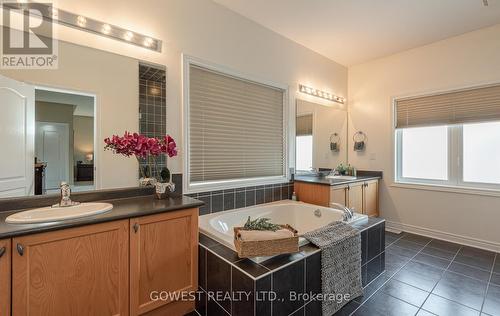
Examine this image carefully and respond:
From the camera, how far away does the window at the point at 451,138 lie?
2.88 meters

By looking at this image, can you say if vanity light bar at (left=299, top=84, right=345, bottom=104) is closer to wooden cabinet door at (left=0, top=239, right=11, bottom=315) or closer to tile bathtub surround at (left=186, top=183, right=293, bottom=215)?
tile bathtub surround at (left=186, top=183, right=293, bottom=215)

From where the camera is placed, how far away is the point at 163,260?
1585 millimetres

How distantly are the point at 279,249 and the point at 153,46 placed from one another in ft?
6.46

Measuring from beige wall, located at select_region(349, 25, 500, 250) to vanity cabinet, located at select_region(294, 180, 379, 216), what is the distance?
325 millimetres

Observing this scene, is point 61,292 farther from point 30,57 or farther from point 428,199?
point 428,199

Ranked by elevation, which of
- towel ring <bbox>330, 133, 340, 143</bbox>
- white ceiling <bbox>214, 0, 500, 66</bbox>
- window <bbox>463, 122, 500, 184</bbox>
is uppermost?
white ceiling <bbox>214, 0, 500, 66</bbox>

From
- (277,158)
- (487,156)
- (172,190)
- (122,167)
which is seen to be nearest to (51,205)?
(122,167)

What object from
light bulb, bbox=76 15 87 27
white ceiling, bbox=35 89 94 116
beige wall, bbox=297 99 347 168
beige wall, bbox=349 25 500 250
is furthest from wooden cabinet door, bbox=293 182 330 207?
light bulb, bbox=76 15 87 27

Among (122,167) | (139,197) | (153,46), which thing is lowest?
(139,197)

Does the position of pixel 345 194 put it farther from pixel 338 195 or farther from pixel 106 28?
pixel 106 28

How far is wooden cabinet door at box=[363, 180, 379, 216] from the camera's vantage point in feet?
11.4

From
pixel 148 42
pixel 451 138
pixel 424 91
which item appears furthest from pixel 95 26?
pixel 451 138

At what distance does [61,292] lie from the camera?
123 centimetres

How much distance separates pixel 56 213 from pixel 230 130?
171 cm
